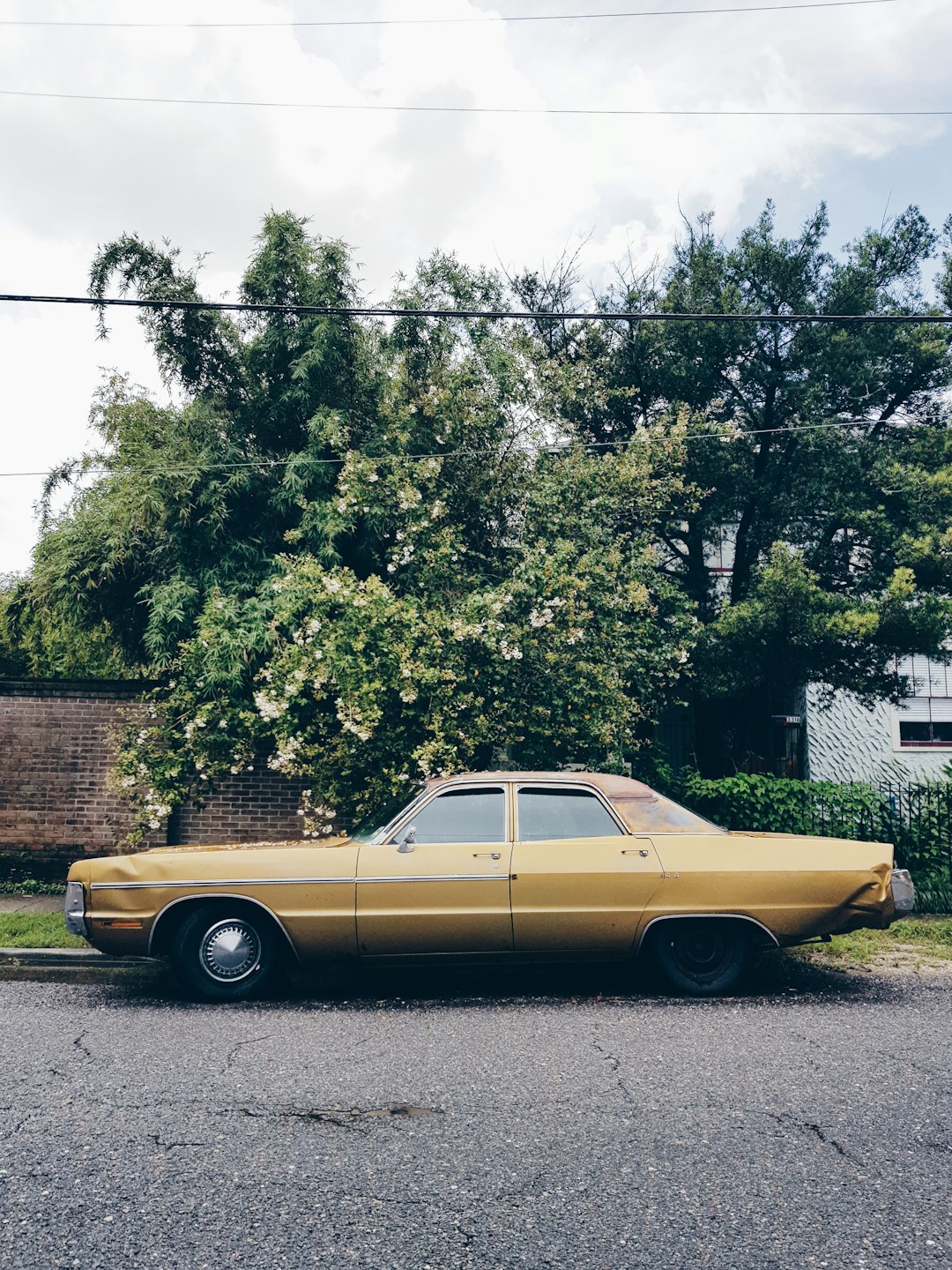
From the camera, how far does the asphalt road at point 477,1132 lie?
3.22 meters

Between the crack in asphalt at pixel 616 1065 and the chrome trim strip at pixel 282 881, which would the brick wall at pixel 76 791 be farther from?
the crack in asphalt at pixel 616 1065

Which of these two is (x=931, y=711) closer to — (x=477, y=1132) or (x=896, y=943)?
(x=896, y=943)

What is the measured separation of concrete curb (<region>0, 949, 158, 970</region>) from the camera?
7691mm

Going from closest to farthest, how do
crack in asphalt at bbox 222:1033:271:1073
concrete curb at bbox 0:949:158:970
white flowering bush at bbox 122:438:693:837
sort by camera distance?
crack in asphalt at bbox 222:1033:271:1073 < concrete curb at bbox 0:949:158:970 < white flowering bush at bbox 122:438:693:837

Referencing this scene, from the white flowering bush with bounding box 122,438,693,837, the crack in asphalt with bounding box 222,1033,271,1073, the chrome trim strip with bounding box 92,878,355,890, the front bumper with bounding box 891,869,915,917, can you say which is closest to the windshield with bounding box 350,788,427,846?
the chrome trim strip with bounding box 92,878,355,890

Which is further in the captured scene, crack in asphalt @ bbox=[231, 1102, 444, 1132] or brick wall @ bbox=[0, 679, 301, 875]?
brick wall @ bbox=[0, 679, 301, 875]

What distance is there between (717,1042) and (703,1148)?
1.59m

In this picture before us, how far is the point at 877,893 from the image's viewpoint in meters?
6.58

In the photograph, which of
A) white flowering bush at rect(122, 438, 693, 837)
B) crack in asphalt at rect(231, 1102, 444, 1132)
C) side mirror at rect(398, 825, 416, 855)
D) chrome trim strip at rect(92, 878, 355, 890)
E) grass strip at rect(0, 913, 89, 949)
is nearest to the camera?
crack in asphalt at rect(231, 1102, 444, 1132)

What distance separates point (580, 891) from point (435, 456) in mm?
6304

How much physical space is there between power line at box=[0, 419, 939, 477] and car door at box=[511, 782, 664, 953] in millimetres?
5357

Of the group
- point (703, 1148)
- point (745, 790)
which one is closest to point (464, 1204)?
point (703, 1148)

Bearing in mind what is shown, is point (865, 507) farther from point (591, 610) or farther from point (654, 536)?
point (591, 610)

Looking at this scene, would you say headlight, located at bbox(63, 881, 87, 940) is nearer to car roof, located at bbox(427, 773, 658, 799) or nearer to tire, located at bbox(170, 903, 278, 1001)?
tire, located at bbox(170, 903, 278, 1001)
